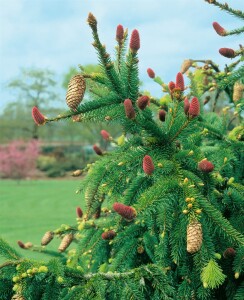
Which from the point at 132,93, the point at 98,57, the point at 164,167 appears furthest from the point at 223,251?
the point at 98,57

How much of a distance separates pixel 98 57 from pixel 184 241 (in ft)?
3.16

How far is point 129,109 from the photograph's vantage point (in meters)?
1.94

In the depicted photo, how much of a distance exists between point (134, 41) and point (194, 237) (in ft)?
2.64

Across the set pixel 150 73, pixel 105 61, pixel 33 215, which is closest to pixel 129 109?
pixel 105 61

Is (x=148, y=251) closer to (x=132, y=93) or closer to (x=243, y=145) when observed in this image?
(x=243, y=145)

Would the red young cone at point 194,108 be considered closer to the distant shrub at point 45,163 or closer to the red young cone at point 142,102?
the red young cone at point 142,102

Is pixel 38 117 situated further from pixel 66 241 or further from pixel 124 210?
pixel 66 241

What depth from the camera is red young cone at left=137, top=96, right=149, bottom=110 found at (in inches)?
77.1

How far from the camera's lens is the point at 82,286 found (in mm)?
2145

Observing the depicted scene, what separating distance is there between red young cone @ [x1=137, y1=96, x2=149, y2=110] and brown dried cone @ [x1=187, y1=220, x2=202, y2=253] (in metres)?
0.50

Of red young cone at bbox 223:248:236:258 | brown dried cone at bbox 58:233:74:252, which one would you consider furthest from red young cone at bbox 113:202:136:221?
brown dried cone at bbox 58:233:74:252

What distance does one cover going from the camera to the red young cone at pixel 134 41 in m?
1.94

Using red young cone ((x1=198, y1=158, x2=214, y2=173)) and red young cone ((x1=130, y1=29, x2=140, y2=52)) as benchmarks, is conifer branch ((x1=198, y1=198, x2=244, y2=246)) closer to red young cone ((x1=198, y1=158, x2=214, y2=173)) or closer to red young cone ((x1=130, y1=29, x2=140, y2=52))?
red young cone ((x1=198, y1=158, x2=214, y2=173))

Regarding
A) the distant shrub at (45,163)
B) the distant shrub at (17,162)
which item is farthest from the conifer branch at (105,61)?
the distant shrub at (45,163)
